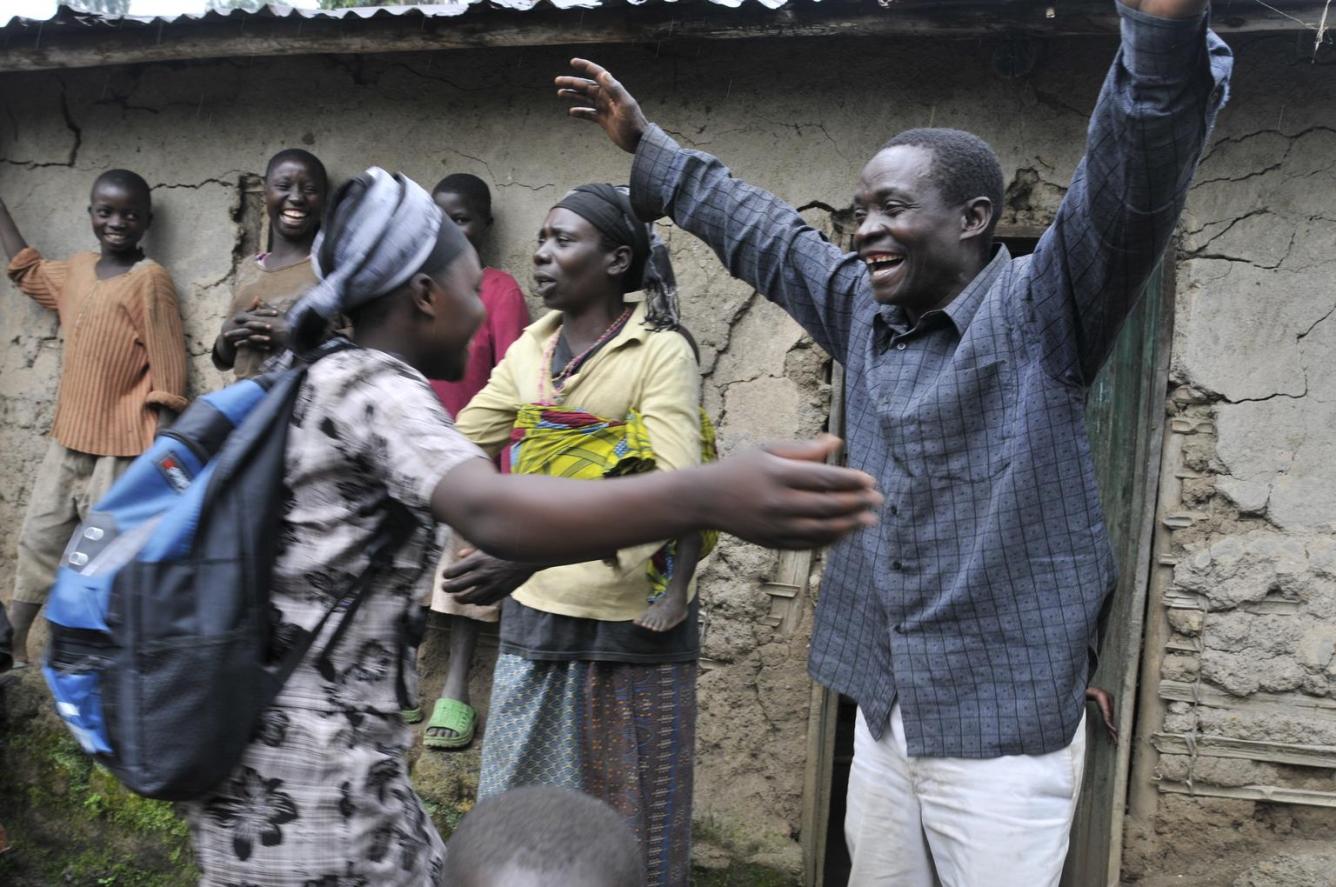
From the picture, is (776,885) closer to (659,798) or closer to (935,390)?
(659,798)

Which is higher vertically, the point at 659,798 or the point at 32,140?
the point at 32,140

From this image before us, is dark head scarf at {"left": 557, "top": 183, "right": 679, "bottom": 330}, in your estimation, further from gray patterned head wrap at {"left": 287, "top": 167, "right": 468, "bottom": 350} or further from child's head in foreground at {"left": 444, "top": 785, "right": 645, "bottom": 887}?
child's head in foreground at {"left": 444, "top": 785, "right": 645, "bottom": 887}

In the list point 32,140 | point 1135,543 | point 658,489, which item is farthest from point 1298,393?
point 32,140

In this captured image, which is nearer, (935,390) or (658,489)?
(658,489)

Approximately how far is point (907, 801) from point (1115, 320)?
100 cm

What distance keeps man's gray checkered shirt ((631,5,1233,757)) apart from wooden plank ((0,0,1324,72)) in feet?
4.98

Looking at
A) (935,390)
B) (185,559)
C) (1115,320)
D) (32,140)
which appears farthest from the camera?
(32,140)

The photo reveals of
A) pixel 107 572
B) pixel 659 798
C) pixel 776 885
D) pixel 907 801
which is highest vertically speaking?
pixel 107 572

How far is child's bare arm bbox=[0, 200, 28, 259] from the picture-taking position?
511 centimetres

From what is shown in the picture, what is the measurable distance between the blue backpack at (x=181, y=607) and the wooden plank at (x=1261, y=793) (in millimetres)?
3208

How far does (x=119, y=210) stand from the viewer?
15.7ft

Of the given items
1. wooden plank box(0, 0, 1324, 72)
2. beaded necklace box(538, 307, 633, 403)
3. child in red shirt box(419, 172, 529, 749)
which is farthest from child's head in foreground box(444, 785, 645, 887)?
wooden plank box(0, 0, 1324, 72)

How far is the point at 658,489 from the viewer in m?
1.28

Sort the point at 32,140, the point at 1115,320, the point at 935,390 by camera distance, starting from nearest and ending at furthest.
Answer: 1. the point at 1115,320
2. the point at 935,390
3. the point at 32,140
